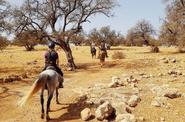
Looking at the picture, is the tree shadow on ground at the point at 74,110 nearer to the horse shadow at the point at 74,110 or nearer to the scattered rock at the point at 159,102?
the horse shadow at the point at 74,110

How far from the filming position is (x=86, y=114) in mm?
12008

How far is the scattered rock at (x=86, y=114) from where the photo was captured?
39.1 feet

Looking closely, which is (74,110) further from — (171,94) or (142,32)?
(142,32)

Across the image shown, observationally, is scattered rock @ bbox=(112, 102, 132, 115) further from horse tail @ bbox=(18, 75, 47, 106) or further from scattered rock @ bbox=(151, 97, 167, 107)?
horse tail @ bbox=(18, 75, 47, 106)

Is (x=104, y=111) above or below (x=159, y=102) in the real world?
below

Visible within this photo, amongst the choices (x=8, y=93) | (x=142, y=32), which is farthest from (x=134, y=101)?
(x=142, y=32)

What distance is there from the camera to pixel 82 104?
13547 mm

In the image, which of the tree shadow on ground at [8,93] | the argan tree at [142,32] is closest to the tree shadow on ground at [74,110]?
the tree shadow on ground at [8,93]

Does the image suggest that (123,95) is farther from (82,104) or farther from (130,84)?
(130,84)

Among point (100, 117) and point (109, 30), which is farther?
point (109, 30)

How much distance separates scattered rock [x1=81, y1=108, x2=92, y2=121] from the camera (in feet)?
39.1

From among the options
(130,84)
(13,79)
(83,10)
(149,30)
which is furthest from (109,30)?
(130,84)

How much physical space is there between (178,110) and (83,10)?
21691 millimetres

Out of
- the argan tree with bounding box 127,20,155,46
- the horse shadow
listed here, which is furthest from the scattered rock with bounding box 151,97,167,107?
the argan tree with bounding box 127,20,155,46
